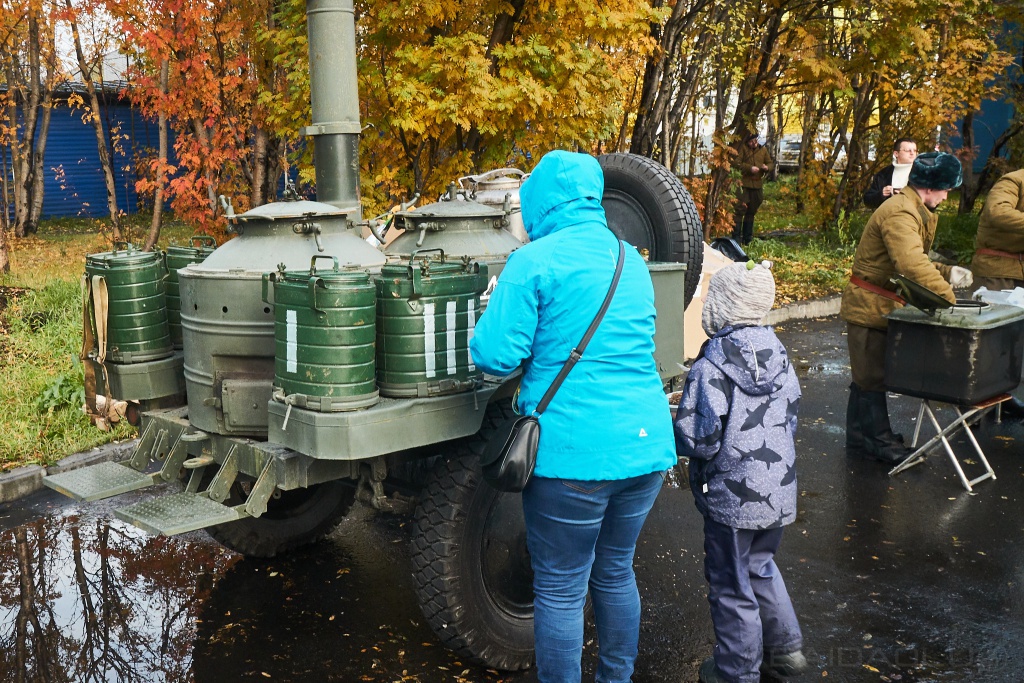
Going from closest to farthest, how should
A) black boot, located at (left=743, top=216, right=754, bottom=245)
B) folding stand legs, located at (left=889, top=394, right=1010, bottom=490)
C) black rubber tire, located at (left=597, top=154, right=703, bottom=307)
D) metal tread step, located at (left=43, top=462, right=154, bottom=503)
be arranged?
1. metal tread step, located at (left=43, top=462, right=154, bottom=503)
2. black rubber tire, located at (left=597, top=154, right=703, bottom=307)
3. folding stand legs, located at (left=889, top=394, right=1010, bottom=490)
4. black boot, located at (left=743, top=216, right=754, bottom=245)

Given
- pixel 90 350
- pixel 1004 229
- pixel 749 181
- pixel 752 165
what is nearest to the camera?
pixel 90 350

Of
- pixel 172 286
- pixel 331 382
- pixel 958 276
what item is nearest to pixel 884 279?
pixel 958 276

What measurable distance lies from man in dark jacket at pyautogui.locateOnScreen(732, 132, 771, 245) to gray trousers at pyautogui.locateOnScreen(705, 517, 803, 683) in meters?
11.4

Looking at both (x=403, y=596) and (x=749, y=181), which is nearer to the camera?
(x=403, y=596)

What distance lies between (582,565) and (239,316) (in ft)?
5.26

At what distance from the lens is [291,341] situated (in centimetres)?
337

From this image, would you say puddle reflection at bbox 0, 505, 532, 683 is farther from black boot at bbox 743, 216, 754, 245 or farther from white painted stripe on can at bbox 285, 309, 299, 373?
black boot at bbox 743, 216, 754, 245

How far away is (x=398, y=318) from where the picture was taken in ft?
11.4

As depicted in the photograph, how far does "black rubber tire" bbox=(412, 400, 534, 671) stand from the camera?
3637 mm

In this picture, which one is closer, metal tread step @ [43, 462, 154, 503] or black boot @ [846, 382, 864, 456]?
metal tread step @ [43, 462, 154, 503]

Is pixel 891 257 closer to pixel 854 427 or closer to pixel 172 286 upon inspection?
pixel 854 427

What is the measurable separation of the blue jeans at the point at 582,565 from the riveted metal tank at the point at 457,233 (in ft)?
4.67

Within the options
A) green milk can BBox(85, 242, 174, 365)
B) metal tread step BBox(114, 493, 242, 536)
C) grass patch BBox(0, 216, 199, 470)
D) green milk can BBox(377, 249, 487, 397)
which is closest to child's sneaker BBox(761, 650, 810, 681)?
green milk can BBox(377, 249, 487, 397)

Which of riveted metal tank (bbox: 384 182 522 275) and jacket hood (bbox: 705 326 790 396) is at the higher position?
riveted metal tank (bbox: 384 182 522 275)
